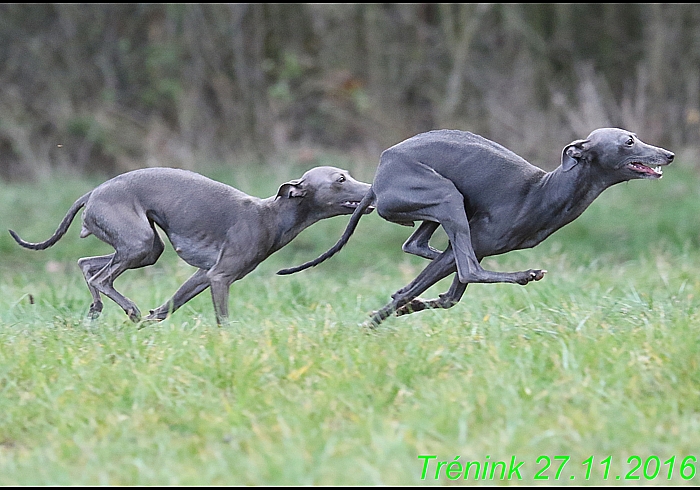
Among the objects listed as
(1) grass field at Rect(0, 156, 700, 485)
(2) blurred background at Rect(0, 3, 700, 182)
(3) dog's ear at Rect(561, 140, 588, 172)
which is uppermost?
(3) dog's ear at Rect(561, 140, 588, 172)

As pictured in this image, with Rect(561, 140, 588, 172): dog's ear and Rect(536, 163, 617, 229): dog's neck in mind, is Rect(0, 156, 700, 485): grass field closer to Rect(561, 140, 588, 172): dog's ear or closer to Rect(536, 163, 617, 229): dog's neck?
Rect(536, 163, 617, 229): dog's neck

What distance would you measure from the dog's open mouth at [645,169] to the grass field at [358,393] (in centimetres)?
76

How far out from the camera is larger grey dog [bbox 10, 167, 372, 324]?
584 centimetres

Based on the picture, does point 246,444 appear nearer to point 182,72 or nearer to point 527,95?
point 527,95

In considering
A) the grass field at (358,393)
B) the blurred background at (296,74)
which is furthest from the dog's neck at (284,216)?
the blurred background at (296,74)

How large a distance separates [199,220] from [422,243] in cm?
135

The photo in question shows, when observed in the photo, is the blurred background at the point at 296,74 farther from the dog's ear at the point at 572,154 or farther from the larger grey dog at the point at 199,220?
the dog's ear at the point at 572,154

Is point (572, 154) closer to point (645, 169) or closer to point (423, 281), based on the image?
point (645, 169)

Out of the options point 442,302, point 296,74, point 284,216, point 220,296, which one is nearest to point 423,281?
point 442,302

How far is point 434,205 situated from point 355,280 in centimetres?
340

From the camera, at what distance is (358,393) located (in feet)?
14.6

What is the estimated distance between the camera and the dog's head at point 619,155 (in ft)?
17.1

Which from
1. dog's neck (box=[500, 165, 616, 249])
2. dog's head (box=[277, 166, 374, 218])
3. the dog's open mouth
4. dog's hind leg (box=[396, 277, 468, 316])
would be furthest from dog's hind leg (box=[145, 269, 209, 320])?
the dog's open mouth

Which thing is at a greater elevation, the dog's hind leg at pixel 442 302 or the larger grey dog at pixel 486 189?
the larger grey dog at pixel 486 189
